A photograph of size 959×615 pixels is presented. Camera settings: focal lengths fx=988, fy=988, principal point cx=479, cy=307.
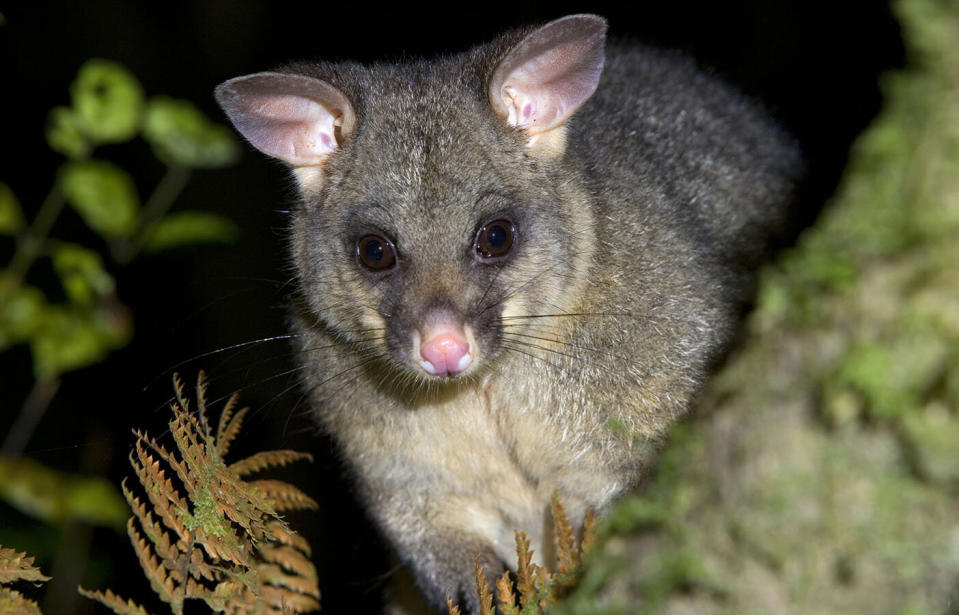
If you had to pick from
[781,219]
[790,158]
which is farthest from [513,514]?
[790,158]

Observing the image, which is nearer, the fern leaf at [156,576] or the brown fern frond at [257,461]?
the fern leaf at [156,576]

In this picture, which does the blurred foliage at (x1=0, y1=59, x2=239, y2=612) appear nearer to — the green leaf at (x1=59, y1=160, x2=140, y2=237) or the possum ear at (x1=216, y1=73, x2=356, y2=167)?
the green leaf at (x1=59, y1=160, x2=140, y2=237)

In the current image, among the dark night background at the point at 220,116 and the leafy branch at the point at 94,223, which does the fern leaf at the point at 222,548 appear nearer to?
the leafy branch at the point at 94,223

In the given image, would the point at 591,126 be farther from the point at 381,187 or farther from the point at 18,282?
the point at 18,282

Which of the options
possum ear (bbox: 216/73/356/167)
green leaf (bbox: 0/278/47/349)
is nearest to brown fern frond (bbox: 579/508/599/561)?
possum ear (bbox: 216/73/356/167)

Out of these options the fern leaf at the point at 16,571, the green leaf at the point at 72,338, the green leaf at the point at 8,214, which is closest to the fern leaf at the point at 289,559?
the fern leaf at the point at 16,571

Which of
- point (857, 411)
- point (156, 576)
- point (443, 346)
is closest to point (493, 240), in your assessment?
point (443, 346)
